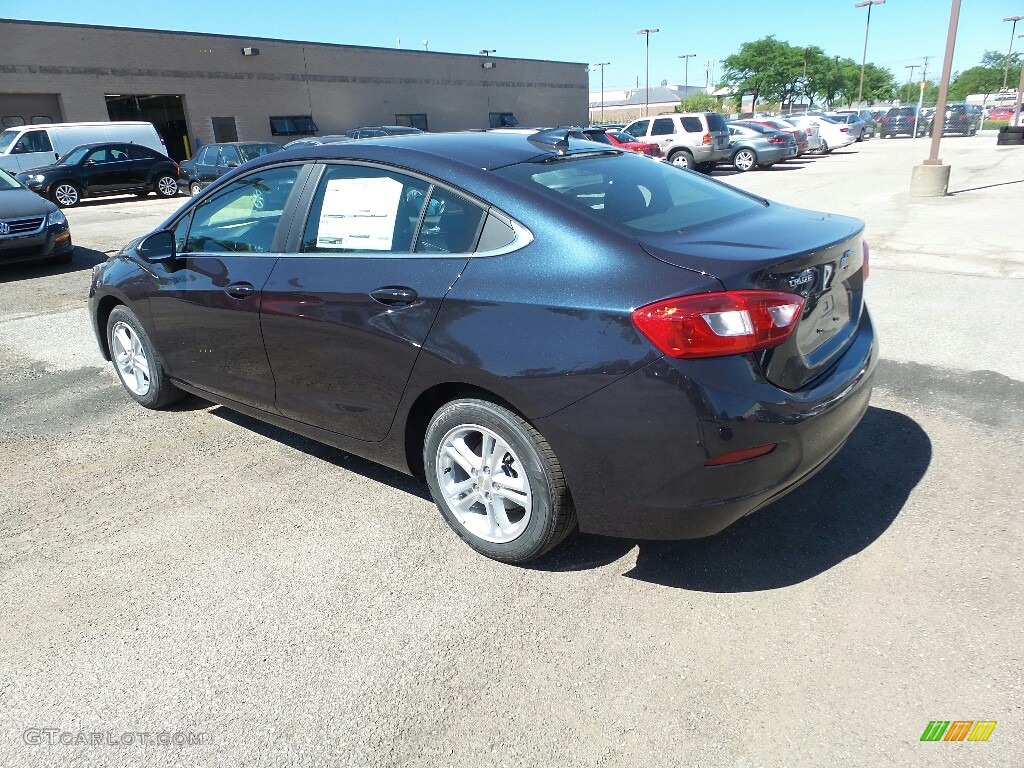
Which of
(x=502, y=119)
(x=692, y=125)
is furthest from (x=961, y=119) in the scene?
(x=692, y=125)

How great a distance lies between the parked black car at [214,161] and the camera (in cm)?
2088

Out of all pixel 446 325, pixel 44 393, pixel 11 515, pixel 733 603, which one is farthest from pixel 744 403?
pixel 44 393

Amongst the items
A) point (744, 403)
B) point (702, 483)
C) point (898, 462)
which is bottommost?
point (898, 462)

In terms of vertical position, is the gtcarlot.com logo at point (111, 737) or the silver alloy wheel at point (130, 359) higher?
the silver alloy wheel at point (130, 359)

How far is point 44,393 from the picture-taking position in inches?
211

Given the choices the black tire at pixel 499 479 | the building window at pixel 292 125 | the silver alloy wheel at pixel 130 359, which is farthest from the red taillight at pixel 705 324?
the building window at pixel 292 125

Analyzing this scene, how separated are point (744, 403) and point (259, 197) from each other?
2.67 metres

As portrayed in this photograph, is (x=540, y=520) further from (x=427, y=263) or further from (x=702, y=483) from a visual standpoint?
(x=427, y=263)

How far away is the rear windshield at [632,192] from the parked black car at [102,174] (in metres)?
20.1

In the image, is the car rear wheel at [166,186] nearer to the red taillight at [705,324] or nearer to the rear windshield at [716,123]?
the rear windshield at [716,123]

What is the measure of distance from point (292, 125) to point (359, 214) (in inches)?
1420

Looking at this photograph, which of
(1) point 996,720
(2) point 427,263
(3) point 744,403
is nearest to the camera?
(1) point 996,720

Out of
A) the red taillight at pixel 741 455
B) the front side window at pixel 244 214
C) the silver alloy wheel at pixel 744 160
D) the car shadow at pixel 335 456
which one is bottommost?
the silver alloy wheel at pixel 744 160

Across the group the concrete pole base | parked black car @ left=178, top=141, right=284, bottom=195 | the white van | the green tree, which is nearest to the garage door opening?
the white van
